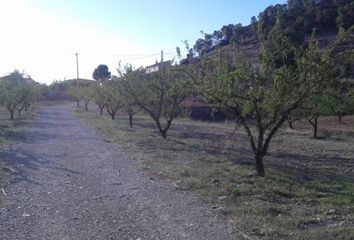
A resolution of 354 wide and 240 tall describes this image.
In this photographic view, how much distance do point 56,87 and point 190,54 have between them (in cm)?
9542

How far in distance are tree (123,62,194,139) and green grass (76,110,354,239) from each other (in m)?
2.91

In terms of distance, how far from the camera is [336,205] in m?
9.37

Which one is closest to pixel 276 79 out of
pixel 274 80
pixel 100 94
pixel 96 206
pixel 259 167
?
pixel 274 80

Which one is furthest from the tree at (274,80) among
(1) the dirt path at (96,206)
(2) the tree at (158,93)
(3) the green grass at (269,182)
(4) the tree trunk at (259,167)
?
(2) the tree at (158,93)

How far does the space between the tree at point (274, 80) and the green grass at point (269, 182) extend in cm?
156

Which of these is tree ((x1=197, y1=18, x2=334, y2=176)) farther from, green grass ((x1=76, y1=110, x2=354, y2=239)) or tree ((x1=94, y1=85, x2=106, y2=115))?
tree ((x1=94, y1=85, x2=106, y2=115))

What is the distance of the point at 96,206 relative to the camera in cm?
918

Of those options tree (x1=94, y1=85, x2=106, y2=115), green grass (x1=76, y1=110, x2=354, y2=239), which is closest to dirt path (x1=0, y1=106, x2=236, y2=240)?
green grass (x1=76, y1=110, x2=354, y2=239)

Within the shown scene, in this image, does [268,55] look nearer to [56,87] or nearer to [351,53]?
[351,53]

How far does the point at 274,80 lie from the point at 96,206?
16.3 ft

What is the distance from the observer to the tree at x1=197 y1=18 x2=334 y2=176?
11.3m

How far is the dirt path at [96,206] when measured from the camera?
7.41m

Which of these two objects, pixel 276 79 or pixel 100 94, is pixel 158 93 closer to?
pixel 276 79

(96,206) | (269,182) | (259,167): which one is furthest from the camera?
(259,167)
